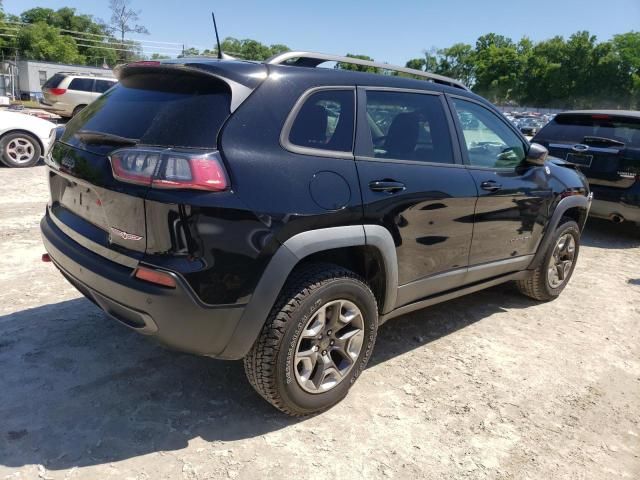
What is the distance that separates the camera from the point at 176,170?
220 centimetres

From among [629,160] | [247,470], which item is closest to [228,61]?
[247,470]

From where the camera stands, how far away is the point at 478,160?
362 centimetres

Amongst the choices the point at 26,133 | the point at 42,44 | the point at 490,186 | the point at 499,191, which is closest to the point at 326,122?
the point at 490,186

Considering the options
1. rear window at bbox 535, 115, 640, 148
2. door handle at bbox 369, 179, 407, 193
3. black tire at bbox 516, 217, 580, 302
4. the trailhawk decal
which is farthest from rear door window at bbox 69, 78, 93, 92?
door handle at bbox 369, 179, 407, 193

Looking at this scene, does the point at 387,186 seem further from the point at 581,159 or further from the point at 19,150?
the point at 19,150

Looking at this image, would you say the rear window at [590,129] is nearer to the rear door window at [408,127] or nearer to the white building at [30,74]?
the rear door window at [408,127]

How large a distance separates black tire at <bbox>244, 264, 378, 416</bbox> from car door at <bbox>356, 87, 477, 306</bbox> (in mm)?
378

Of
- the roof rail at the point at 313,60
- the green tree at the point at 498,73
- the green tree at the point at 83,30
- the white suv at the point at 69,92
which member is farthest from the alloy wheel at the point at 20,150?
the green tree at the point at 498,73

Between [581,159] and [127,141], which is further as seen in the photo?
[581,159]

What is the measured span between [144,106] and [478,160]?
2.24 meters

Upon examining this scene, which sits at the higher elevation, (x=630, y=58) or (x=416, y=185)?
(x=630, y=58)

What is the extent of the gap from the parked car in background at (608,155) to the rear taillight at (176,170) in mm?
6083

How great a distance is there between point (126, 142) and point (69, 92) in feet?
62.0

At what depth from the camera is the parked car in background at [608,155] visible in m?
6.55
